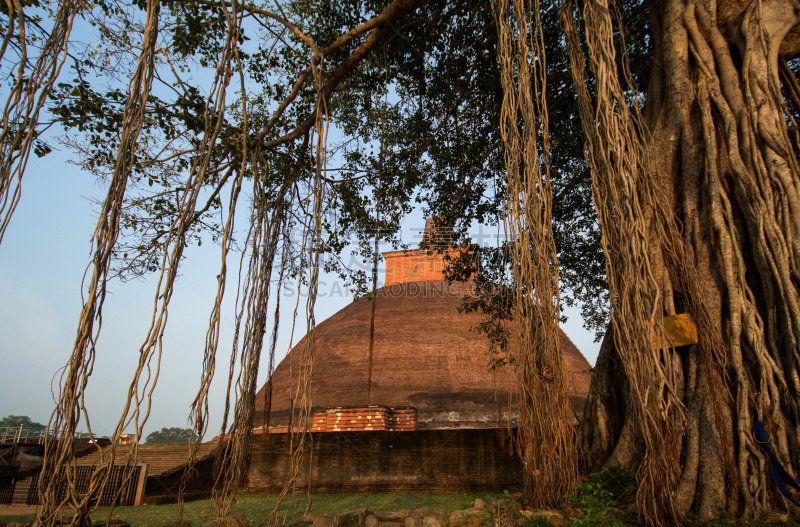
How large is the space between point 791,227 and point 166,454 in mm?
13310

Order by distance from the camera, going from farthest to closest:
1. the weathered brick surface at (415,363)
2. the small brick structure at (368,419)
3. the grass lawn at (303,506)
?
the weathered brick surface at (415,363)
the small brick structure at (368,419)
the grass lawn at (303,506)

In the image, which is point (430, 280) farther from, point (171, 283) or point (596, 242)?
point (171, 283)

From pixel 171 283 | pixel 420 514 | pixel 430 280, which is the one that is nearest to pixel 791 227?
pixel 420 514

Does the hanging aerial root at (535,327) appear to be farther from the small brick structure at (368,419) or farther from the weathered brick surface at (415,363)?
the weathered brick surface at (415,363)

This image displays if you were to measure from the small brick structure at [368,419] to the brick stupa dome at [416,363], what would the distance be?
23.1ft

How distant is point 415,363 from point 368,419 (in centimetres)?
1147

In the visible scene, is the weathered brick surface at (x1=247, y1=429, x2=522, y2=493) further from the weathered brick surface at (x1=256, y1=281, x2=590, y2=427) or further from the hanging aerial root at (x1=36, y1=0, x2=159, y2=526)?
the weathered brick surface at (x1=256, y1=281, x2=590, y2=427)

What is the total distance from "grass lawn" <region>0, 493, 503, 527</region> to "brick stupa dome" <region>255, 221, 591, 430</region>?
1221 centimetres

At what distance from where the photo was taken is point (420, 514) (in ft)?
12.3

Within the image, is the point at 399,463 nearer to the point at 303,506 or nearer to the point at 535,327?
the point at 303,506

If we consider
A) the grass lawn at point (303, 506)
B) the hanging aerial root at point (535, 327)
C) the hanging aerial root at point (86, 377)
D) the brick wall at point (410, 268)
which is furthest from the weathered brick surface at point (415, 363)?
the hanging aerial root at point (86, 377)

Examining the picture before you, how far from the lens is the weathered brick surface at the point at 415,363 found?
20.8m

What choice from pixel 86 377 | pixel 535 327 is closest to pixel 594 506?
pixel 535 327

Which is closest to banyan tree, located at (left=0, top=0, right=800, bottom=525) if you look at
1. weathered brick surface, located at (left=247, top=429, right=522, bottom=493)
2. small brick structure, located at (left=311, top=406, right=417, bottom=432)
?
weathered brick surface, located at (left=247, top=429, right=522, bottom=493)
